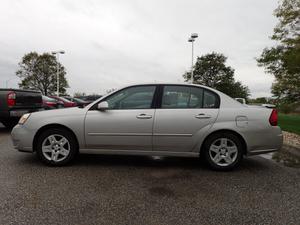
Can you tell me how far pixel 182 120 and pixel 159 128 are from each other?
0.42m

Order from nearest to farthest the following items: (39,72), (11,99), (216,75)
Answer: (11,99), (39,72), (216,75)

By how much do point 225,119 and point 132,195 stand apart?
6.69ft

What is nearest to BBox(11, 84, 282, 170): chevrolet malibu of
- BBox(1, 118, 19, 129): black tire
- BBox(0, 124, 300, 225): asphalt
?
BBox(0, 124, 300, 225): asphalt

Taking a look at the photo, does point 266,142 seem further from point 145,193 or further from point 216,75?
point 216,75

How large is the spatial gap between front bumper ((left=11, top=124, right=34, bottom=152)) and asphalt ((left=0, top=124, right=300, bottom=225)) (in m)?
0.33

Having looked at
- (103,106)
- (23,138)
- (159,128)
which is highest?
(103,106)

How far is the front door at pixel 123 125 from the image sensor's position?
13.3ft

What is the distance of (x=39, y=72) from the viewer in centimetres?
4391

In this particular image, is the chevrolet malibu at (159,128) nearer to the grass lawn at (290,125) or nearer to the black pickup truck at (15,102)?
the black pickup truck at (15,102)

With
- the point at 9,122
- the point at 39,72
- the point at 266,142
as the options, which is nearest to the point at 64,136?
the point at 266,142

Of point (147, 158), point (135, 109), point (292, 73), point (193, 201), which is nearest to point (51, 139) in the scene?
point (135, 109)

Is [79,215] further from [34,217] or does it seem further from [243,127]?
[243,127]

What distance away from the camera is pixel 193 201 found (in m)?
2.90

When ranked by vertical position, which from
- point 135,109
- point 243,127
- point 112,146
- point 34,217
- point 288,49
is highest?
point 288,49
